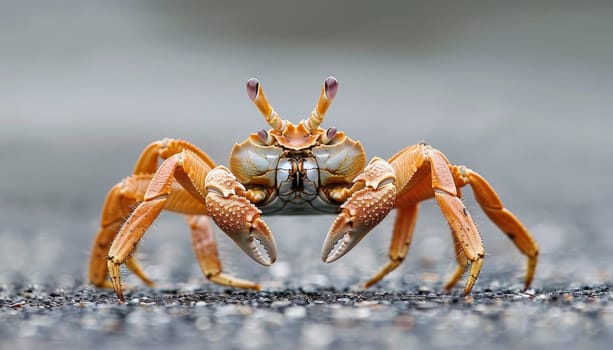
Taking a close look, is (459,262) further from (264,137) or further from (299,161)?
(264,137)

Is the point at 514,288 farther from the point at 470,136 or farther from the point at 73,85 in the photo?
the point at 73,85

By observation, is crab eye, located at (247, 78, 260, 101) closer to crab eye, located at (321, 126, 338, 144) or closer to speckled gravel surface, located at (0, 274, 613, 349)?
crab eye, located at (321, 126, 338, 144)

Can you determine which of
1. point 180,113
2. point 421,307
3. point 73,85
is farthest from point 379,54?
point 421,307

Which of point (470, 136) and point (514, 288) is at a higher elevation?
point (470, 136)

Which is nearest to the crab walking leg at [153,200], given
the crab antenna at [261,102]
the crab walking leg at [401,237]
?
the crab antenna at [261,102]

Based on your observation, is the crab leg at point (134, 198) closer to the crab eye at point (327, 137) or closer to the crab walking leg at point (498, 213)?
the crab eye at point (327, 137)

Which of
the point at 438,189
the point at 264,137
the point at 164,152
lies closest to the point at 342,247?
the point at 438,189
